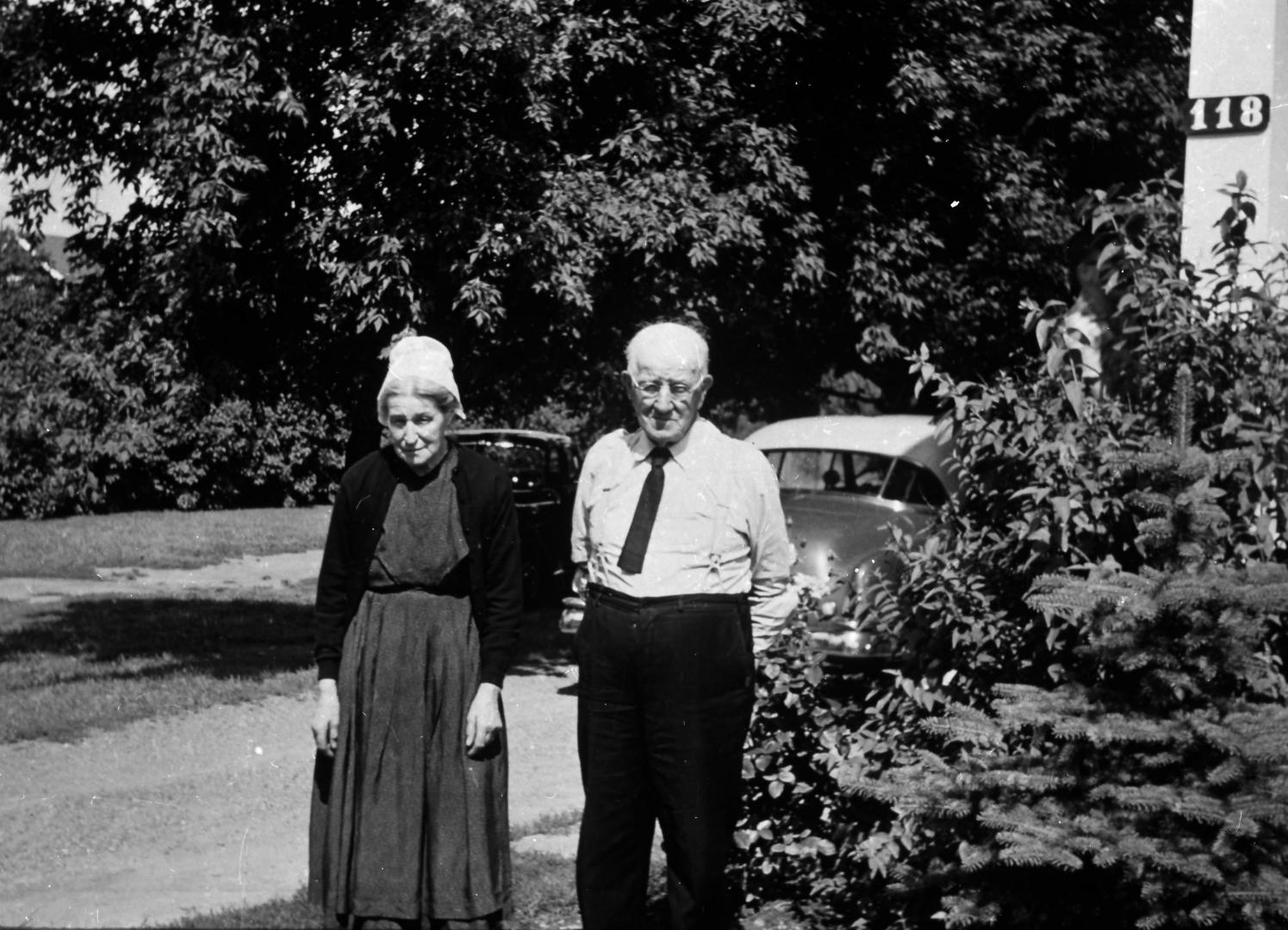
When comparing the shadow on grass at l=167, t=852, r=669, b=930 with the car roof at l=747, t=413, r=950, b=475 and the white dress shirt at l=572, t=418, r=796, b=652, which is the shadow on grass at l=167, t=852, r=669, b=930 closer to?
the white dress shirt at l=572, t=418, r=796, b=652

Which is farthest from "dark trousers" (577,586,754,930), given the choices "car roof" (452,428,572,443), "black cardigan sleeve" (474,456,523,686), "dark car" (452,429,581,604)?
"car roof" (452,428,572,443)

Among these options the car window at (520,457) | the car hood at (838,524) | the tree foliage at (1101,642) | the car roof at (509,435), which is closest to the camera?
the tree foliage at (1101,642)

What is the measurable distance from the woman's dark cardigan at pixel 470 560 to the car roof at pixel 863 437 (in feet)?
20.1

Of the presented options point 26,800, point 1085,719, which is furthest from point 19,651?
point 1085,719

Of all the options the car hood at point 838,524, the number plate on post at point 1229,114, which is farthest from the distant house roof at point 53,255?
the number plate on post at point 1229,114

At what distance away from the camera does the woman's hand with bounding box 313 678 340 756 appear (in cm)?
413

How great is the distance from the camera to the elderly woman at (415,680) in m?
4.10

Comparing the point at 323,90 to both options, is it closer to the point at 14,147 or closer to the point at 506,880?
the point at 14,147

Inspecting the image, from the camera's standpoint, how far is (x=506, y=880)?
4.23 metres

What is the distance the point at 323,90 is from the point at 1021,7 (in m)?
6.64

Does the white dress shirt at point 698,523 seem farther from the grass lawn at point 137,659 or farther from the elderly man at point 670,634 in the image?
the grass lawn at point 137,659

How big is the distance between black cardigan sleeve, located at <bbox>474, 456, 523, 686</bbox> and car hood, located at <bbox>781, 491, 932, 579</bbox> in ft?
15.2

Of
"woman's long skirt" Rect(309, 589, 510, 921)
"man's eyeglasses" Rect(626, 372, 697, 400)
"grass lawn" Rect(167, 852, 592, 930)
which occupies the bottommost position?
"grass lawn" Rect(167, 852, 592, 930)

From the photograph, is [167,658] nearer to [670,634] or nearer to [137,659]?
[137,659]
